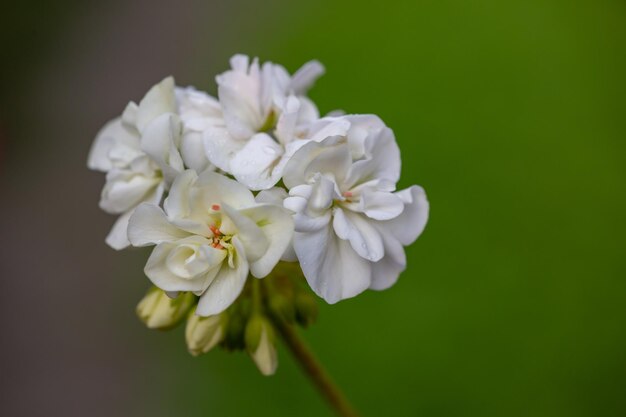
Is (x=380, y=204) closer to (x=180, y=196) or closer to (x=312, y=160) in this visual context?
(x=312, y=160)

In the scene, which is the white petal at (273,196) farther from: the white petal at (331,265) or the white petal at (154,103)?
the white petal at (154,103)

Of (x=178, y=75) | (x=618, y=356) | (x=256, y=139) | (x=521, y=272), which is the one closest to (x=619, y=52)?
(x=521, y=272)

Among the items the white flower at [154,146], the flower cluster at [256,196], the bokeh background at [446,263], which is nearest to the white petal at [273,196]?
the flower cluster at [256,196]

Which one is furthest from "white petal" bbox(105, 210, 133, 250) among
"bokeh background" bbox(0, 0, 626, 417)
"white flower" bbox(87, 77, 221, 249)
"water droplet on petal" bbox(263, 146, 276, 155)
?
"bokeh background" bbox(0, 0, 626, 417)

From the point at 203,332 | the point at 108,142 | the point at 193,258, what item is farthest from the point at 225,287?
the point at 108,142

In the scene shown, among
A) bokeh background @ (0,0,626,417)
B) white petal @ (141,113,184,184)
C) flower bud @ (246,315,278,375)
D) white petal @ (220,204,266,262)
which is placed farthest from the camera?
bokeh background @ (0,0,626,417)

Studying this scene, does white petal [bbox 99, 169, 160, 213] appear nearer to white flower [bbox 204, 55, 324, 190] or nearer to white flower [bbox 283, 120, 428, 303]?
white flower [bbox 204, 55, 324, 190]
